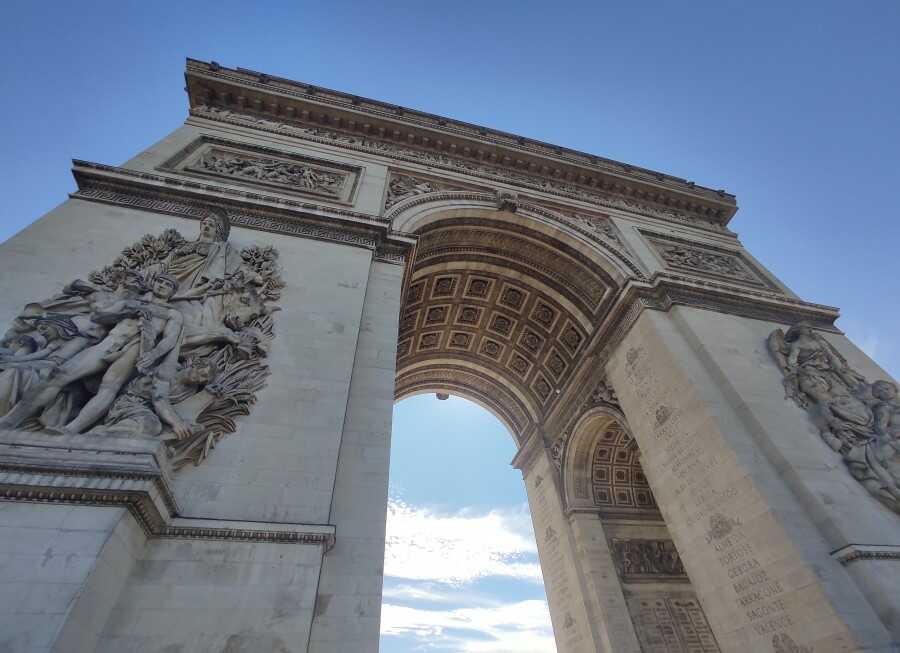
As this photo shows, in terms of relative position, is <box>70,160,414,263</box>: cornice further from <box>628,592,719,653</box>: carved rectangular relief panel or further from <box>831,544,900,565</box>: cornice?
<box>628,592,719,653</box>: carved rectangular relief panel

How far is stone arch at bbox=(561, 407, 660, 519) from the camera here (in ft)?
38.1

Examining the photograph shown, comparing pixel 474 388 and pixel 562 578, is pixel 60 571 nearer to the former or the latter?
pixel 562 578

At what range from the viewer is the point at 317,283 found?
6.67 meters

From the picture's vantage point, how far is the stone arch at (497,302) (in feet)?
34.4

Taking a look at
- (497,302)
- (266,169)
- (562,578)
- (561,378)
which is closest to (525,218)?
(497,302)

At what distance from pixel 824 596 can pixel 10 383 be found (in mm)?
8984

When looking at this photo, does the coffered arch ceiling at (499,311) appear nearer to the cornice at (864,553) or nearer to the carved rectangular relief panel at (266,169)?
the carved rectangular relief panel at (266,169)

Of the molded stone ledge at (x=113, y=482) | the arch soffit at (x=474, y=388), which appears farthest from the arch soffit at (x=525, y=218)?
the molded stone ledge at (x=113, y=482)

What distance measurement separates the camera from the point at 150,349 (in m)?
4.59

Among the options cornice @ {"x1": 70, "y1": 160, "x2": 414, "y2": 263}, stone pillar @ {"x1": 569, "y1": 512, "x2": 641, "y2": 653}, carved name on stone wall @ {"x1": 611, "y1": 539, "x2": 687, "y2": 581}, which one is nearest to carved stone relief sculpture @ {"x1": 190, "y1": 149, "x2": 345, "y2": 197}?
cornice @ {"x1": 70, "y1": 160, "x2": 414, "y2": 263}

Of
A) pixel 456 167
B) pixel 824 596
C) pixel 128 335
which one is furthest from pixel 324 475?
pixel 456 167

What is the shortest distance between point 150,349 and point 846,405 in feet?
34.8

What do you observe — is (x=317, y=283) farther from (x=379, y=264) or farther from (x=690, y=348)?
(x=690, y=348)

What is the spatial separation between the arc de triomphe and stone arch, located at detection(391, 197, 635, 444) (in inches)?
3.2
